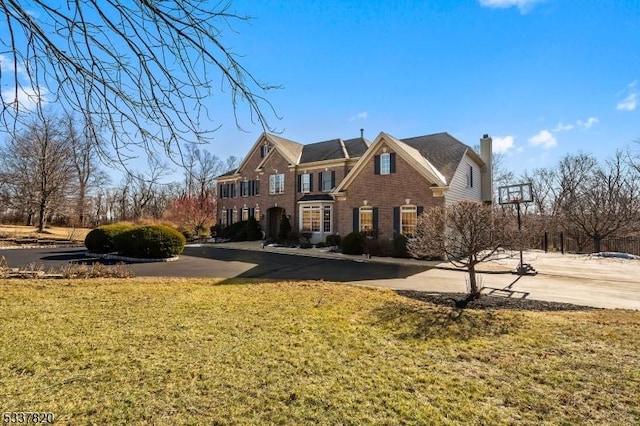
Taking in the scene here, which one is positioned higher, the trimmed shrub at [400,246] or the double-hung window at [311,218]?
the double-hung window at [311,218]

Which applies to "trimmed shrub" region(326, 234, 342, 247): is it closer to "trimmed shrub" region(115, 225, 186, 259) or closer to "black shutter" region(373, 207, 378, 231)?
"black shutter" region(373, 207, 378, 231)

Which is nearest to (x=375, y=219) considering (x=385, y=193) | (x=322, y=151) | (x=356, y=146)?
(x=385, y=193)

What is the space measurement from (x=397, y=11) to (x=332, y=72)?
1.85 m

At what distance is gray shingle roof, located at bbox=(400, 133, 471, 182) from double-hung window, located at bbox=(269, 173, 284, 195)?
11507 millimetres

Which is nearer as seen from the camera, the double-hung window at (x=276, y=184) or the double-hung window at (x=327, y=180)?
the double-hung window at (x=327, y=180)

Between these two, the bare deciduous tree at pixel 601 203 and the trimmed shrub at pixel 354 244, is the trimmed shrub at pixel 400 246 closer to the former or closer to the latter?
the trimmed shrub at pixel 354 244

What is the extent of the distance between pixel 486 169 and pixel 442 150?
14.9ft

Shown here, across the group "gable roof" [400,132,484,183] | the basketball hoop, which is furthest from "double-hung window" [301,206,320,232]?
the basketball hoop

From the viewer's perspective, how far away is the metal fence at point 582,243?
2252 cm

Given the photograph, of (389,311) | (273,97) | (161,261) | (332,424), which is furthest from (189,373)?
(161,261)

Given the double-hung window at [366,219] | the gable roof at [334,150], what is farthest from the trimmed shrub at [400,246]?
the gable roof at [334,150]

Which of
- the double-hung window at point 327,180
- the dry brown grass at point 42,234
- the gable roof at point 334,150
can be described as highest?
the gable roof at point 334,150

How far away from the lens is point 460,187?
746 inches

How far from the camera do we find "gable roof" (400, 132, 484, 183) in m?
18.9
